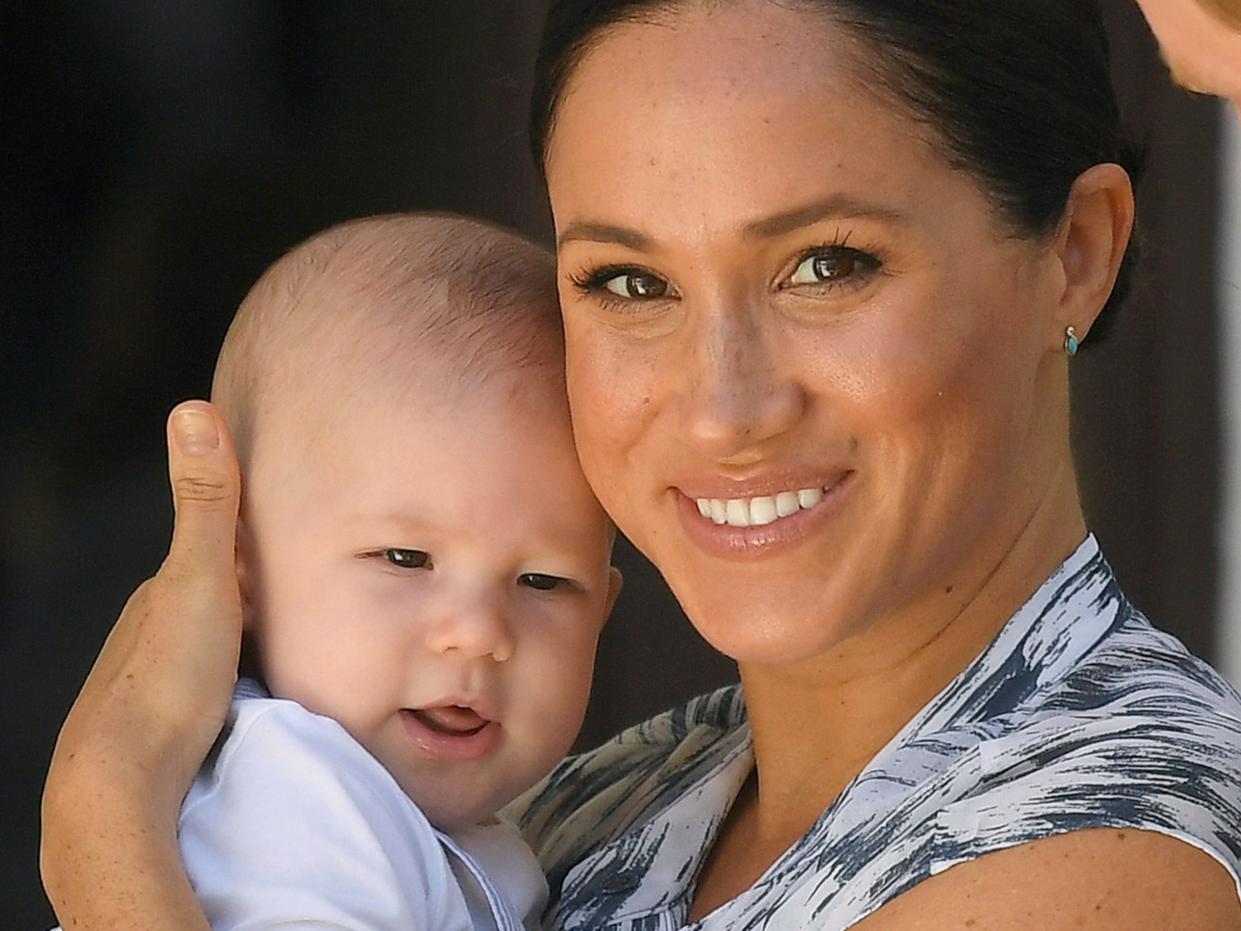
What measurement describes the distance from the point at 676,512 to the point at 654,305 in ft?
0.61

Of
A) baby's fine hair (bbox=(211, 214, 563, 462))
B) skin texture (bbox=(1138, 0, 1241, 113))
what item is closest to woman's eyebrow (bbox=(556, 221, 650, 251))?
baby's fine hair (bbox=(211, 214, 563, 462))

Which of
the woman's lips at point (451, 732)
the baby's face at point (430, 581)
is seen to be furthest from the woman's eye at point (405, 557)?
the woman's lips at point (451, 732)

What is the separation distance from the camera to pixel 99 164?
3.50 meters

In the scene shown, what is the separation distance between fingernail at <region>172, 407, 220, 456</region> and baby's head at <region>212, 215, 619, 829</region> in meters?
0.05

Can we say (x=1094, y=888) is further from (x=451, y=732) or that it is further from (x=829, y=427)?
(x=451, y=732)

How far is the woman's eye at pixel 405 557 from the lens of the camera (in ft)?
5.61

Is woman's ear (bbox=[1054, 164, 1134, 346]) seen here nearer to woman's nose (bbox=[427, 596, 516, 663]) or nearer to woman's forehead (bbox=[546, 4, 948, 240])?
woman's forehead (bbox=[546, 4, 948, 240])

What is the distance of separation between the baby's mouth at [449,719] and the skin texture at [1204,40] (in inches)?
39.8

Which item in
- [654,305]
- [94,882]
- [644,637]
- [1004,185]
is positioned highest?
[1004,185]

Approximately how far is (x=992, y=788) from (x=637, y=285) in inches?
21.1

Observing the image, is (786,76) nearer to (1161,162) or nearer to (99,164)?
(1161,162)

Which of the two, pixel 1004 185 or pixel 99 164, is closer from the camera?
pixel 1004 185

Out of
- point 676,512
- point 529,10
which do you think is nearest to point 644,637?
point 529,10

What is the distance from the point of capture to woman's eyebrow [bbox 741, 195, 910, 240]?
5.02 ft
